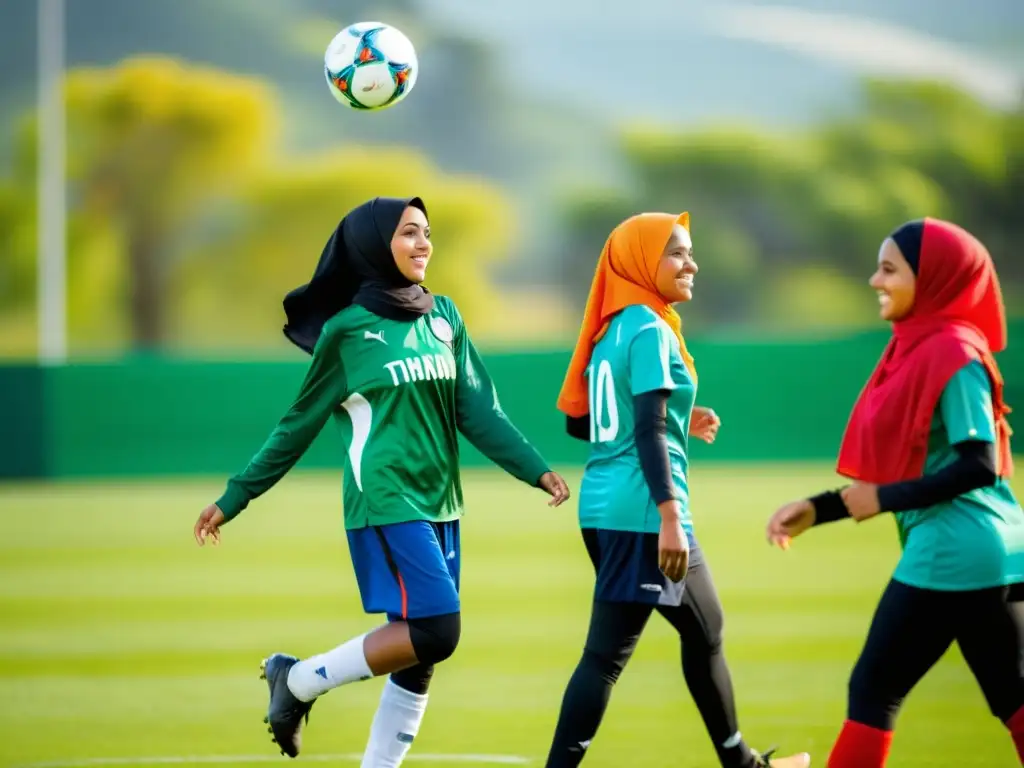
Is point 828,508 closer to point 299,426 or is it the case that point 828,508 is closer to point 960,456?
point 960,456

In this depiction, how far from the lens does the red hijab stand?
16.1 ft

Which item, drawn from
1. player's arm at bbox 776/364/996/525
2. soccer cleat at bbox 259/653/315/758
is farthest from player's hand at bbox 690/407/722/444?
soccer cleat at bbox 259/653/315/758

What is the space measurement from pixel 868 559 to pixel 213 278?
40980 millimetres

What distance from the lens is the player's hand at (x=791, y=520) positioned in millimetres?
4891

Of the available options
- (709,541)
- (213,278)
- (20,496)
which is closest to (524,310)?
(213,278)

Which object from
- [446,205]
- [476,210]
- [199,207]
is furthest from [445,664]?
[199,207]

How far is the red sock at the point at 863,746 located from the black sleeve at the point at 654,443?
89cm

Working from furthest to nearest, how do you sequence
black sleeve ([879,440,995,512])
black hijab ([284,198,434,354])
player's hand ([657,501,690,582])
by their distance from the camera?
black hijab ([284,198,434,354]), player's hand ([657,501,690,582]), black sleeve ([879,440,995,512])

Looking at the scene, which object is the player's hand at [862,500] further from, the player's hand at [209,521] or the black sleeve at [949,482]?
the player's hand at [209,521]

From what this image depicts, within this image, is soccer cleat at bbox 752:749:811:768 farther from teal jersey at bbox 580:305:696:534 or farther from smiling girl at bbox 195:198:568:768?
smiling girl at bbox 195:198:568:768

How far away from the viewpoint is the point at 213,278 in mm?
51344

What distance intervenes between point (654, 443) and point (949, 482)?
920 mm

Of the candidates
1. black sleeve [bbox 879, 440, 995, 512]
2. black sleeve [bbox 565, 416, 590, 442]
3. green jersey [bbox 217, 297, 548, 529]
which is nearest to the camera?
black sleeve [bbox 879, 440, 995, 512]

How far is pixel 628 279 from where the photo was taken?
5555 millimetres
